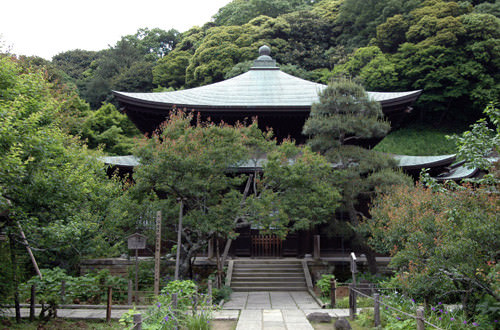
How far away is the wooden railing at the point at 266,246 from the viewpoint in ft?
53.5

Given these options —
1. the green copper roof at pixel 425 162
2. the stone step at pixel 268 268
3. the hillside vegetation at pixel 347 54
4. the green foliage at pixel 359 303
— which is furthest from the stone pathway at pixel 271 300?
the hillside vegetation at pixel 347 54

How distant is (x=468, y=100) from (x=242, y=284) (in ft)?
105

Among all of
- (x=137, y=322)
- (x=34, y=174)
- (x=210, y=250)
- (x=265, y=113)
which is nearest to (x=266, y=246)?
(x=210, y=250)

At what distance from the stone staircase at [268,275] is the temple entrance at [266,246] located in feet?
2.19

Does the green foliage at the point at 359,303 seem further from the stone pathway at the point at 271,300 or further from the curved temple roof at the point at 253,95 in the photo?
the curved temple roof at the point at 253,95

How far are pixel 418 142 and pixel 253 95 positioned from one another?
24.2 meters

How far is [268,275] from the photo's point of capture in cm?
1461

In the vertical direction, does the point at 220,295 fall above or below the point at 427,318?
below

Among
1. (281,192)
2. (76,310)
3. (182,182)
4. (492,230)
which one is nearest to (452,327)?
(492,230)

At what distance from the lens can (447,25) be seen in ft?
112

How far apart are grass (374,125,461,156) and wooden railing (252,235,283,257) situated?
74.4 ft

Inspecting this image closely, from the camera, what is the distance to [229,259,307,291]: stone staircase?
13875 mm

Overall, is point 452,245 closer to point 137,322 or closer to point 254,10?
point 137,322

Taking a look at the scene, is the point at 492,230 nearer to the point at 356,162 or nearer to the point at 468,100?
the point at 356,162
